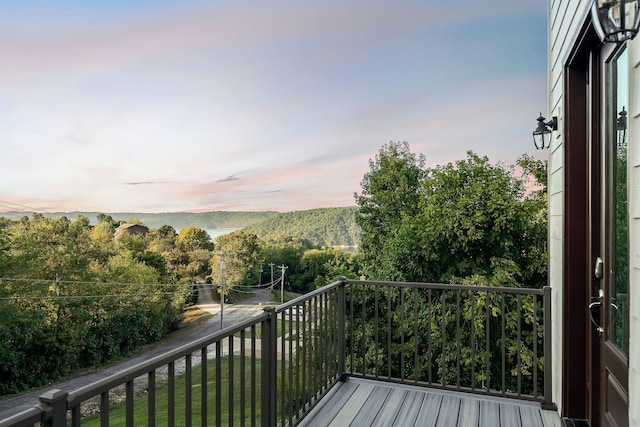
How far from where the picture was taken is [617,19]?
1127 mm

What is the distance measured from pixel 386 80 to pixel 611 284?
13.4m

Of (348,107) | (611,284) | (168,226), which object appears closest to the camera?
(611,284)

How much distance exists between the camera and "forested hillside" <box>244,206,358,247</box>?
1883 centimetres

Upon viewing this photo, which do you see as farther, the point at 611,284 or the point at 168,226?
the point at 168,226

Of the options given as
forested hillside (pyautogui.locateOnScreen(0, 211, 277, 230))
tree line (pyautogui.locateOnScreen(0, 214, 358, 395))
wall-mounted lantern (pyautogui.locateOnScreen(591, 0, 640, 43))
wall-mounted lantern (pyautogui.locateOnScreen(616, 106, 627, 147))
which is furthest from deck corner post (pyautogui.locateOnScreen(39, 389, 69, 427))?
forested hillside (pyautogui.locateOnScreen(0, 211, 277, 230))

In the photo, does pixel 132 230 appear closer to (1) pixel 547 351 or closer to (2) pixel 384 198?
(2) pixel 384 198

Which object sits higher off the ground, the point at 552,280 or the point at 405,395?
the point at 552,280

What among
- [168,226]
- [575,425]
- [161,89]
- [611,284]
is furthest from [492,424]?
[168,226]

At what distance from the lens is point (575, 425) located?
2307 mm

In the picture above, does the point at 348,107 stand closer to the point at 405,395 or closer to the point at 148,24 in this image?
the point at 148,24

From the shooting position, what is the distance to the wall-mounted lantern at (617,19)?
3.62 feet

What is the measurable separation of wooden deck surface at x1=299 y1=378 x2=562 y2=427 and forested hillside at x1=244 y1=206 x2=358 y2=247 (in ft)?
43.8

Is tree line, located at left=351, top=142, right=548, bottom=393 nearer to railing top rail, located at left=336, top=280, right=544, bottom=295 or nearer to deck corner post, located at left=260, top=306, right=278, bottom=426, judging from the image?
railing top rail, located at left=336, top=280, right=544, bottom=295

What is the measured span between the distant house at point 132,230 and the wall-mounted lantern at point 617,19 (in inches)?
1294
